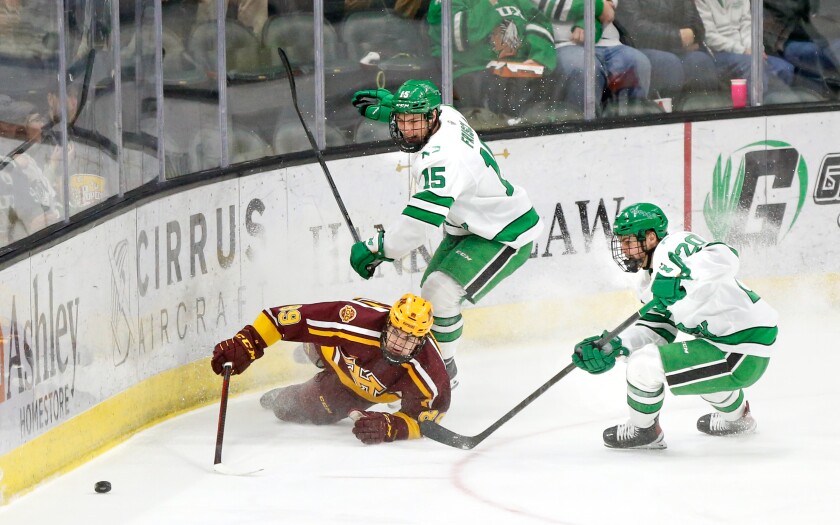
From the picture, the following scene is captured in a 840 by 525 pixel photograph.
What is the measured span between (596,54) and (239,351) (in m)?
2.86

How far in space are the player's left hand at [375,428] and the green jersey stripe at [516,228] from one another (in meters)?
0.81

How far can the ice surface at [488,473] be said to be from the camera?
160 inches

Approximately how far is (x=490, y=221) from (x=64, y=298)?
1.57m

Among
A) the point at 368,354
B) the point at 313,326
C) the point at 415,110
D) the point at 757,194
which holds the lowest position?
the point at 368,354

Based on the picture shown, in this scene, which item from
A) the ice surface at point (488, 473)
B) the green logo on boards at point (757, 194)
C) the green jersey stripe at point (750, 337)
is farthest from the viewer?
the green logo on boards at point (757, 194)

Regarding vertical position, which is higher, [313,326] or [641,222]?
[641,222]

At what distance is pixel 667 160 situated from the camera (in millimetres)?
6809

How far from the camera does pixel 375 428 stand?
476 centimetres

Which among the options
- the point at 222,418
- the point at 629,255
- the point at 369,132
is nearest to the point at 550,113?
the point at 369,132

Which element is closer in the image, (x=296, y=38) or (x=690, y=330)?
(x=690, y=330)

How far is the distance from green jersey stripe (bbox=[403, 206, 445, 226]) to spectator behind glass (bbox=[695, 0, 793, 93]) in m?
2.76

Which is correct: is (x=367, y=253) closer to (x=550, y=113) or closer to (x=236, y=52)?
(x=236, y=52)

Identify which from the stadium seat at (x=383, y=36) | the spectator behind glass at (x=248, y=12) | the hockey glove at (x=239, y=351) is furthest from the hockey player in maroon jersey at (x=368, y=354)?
the stadium seat at (x=383, y=36)

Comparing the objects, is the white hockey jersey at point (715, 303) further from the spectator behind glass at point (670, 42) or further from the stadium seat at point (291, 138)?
the spectator behind glass at point (670, 42)
